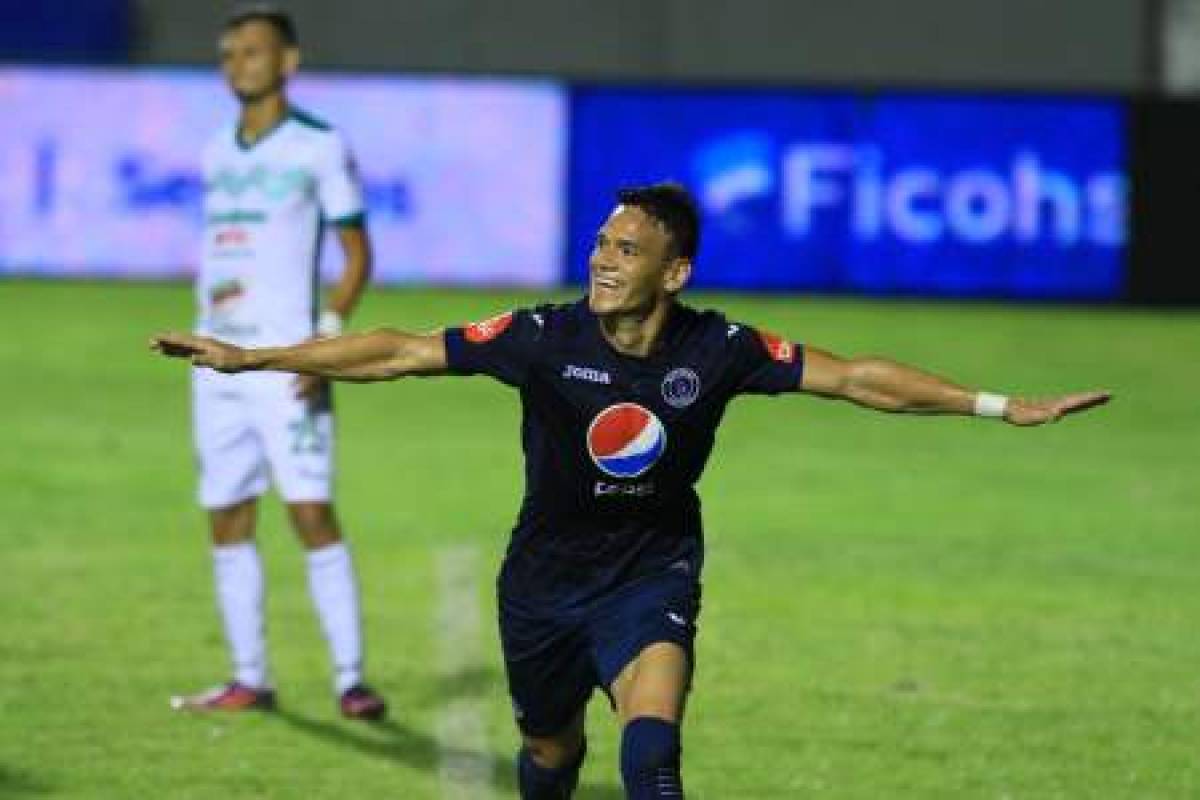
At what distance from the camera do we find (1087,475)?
19.0 m

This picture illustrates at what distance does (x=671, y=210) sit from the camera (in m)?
8.30

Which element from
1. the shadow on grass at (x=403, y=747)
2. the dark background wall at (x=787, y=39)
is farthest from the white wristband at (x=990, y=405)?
the dark background wall at (x=787, y=39)

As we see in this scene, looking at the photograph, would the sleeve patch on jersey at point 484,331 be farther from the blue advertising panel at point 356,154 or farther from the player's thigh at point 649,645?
the blue advertising panel at point 356,154

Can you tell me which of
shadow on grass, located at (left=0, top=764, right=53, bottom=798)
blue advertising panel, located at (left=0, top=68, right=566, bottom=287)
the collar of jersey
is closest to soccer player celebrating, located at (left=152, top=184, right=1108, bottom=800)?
shadow on grass, located at (left=0, top=764, right=53, bottom=798)

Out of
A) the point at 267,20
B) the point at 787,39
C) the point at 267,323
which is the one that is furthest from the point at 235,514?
the point at 787,39

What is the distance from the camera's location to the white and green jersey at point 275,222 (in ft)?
37.3

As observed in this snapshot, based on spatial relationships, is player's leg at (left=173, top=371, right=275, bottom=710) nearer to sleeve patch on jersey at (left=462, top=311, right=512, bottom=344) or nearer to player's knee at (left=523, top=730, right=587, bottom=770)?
player's knee at (left=523, top=730, right=587, bottom=770)

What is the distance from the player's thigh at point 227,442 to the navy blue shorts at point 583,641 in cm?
297

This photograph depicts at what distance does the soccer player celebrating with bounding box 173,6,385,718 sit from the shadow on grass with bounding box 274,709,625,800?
27cm

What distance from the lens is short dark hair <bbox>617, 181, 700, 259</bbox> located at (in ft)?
27.2

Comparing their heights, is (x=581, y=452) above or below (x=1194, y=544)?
above

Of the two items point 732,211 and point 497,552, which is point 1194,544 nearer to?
point 497,552

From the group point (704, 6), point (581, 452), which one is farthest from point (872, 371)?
point (704, 6)

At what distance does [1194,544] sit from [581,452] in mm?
8373
